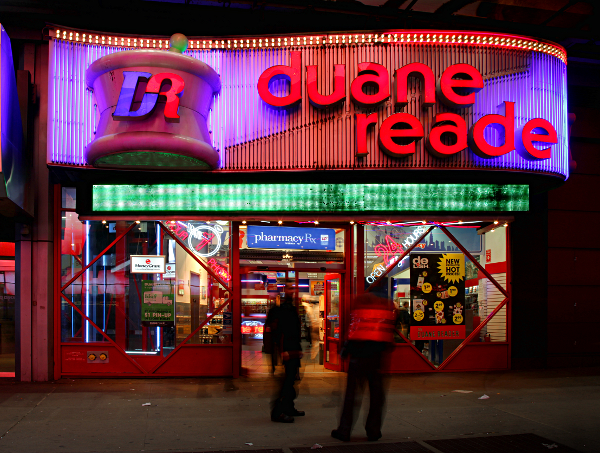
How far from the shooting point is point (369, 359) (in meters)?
6.33

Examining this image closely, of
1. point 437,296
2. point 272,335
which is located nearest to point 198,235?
point 272,335

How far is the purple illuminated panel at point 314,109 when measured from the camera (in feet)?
32.8

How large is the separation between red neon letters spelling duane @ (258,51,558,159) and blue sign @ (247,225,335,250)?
2356 mm

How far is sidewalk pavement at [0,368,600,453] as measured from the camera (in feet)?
20.5

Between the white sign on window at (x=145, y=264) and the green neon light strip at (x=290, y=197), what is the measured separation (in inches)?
41.3

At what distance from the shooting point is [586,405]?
8.23 metres

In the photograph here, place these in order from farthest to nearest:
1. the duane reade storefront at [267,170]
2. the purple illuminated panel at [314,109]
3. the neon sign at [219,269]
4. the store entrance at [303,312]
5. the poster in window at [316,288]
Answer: the poster in window at [316,288] → the store entrance at [303,312] → the neon sign at [219,269] → the purple illuminated panel at [314,109] → the duane reade storefront at [267,170]

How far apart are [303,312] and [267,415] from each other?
8.00 metres

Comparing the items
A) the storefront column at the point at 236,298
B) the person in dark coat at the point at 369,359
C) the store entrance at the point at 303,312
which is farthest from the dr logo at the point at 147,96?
the person in dark coat at the point at 369,359

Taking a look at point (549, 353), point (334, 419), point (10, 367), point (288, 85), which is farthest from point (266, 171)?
point (549, 353)

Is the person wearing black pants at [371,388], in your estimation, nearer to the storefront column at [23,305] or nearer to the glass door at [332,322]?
the glass door at [332,322]

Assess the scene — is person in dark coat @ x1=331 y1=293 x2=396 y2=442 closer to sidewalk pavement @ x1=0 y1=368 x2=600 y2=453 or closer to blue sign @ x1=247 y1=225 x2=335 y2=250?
sidewalk pavement @ x1=0 y1=368 x2=600 y2=453

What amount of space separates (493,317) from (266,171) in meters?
6.09

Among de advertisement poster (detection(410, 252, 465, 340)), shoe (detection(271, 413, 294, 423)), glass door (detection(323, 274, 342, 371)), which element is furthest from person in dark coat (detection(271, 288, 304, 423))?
de advertisement poster (detection(410, 252, 465, 340))
